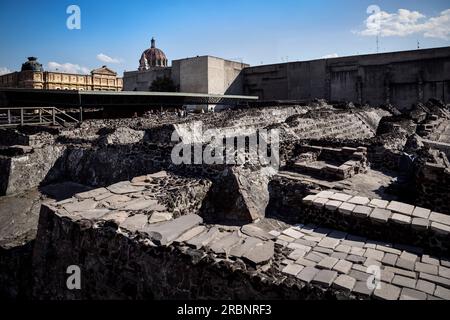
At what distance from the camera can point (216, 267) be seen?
282 cm

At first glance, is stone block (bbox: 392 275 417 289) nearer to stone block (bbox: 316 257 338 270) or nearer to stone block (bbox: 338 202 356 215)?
stone block (bbox: 316 257 338 270)

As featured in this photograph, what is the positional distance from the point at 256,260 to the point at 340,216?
153cm

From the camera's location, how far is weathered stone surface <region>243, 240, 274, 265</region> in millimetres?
2881

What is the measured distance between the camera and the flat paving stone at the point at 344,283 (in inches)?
97.8

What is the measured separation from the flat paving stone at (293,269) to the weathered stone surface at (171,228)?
1206mm

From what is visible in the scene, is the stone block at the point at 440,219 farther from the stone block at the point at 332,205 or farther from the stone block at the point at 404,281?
the stone block at the point at 404,281

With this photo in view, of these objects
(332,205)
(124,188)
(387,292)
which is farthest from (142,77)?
(387,292)

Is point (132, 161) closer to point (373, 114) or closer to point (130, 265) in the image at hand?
point (130, 265)

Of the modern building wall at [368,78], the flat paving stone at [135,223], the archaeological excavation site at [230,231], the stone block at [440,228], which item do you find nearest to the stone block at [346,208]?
the archaeological excavation site at [230,231]

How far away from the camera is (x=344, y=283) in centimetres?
255

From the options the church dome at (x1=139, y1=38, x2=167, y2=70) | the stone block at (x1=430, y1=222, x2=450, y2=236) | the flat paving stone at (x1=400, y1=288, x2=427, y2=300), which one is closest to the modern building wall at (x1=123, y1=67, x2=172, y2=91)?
the church dome at (x1=139, y1=38, x2=167, y2=70)

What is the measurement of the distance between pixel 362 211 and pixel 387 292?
4.68 ft
